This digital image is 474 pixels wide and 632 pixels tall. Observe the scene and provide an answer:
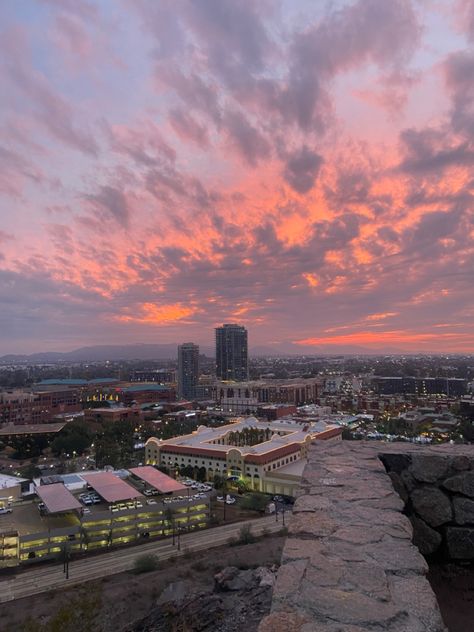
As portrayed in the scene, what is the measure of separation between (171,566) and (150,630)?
627cm

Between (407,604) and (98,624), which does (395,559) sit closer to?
(407,604)

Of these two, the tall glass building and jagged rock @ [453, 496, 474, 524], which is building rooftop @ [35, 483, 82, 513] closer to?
jagged rock @ [453, 496, 474, 524]

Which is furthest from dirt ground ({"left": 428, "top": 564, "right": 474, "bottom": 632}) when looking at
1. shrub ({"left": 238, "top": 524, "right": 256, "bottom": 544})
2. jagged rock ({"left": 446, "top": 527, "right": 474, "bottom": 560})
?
shrub ({"left": 238, "top": 524, "right": 256, "bottom": 544})

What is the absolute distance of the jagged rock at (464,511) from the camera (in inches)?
117

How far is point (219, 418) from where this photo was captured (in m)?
55.6

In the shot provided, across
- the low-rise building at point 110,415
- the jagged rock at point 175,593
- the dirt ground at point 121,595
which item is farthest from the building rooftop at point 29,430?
the jagged rock at point 175,593

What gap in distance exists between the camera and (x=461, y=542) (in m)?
2.95

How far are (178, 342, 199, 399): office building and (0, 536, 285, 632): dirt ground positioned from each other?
7011cm

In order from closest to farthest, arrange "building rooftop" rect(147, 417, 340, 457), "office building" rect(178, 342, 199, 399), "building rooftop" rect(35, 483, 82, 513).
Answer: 1. "building rooftop" rect(35, 483, 82, 513)
2. "building rooftop" rect(147, 417, 340, 457)
3. "office building" rect(178, 342, 199, 399)

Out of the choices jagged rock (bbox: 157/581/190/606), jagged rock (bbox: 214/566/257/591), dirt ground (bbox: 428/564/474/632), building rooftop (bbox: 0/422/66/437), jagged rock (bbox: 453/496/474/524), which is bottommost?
jagged rock (bbox: 157/581/190/606)

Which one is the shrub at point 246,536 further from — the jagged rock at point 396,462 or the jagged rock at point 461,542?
the jagged rock at point 461,542

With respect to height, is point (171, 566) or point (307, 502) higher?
point (307, 502)

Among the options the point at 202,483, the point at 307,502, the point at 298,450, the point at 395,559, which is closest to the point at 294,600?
the point at 395,559

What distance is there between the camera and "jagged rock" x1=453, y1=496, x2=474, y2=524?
2.98 metres
